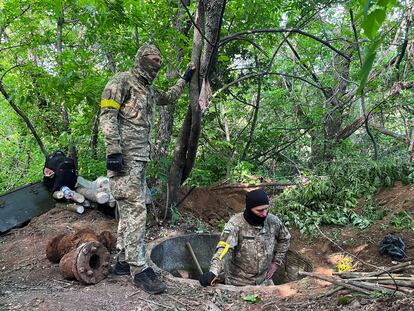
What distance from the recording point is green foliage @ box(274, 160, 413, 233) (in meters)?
6.54

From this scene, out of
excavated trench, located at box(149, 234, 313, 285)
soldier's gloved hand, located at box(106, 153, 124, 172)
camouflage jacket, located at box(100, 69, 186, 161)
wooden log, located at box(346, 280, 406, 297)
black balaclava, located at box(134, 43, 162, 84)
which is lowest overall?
excavated trench, located at box(149, 234, 313, 285)

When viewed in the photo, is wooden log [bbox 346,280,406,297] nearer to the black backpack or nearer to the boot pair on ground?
the boot pair on ground

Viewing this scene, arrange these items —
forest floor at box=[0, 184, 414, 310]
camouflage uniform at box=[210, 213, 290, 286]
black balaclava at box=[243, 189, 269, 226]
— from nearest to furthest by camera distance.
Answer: forest floor at box=[0, 184, 414, 310] → black balaclava at box=[243, 189, 269, 226] → camouflage uniform at box=[210, 213, 290, 286]

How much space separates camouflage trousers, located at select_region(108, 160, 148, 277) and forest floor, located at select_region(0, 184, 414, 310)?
0.32 metres

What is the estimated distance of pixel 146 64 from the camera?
4082 mm

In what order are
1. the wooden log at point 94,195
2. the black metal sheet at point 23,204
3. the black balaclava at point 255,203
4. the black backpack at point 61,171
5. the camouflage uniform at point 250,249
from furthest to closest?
the black backpack at point 61,171 → the wooden log at point 94,195 → the black metal sheet at point 23,204 → the camouflage uniform at point 250,249 → the black balaclava at point 255,203

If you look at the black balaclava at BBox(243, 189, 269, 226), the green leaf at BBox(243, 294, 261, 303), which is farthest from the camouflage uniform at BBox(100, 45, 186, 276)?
the black balaclava at BBox(243, 189, 269, 226)

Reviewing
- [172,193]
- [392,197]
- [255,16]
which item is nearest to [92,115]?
[172,193]

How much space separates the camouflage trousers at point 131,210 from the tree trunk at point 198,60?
1649mm

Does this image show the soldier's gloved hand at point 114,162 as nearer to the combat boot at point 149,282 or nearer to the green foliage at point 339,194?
the combat boot at point 149,282

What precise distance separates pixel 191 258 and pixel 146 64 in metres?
3.26

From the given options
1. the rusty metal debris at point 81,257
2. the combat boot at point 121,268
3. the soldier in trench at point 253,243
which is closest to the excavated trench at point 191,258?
the soldier in trench at point 253,243

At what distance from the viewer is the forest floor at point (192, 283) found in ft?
11.4

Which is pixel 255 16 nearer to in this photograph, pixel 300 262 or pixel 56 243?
pixel 300 262
